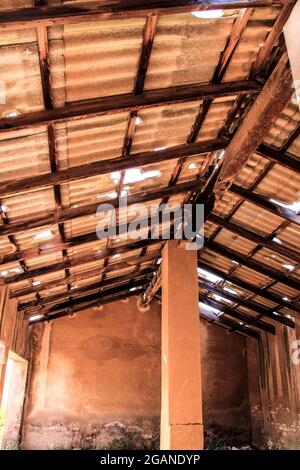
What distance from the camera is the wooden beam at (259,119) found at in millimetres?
3824

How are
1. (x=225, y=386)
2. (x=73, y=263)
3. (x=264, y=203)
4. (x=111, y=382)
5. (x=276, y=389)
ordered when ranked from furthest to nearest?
(x=225, y=386) < (x=111, y=382) < (x=276, y=389) < (x=73, y=263) < (x=264, y=203)

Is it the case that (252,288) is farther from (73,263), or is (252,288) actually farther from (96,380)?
(96,380)

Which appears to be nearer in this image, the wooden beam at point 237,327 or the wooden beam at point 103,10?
the wooden beam at point 103,10

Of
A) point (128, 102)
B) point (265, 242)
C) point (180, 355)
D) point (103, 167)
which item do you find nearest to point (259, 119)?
point (128, 102)

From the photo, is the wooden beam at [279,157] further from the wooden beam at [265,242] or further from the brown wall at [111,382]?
the brown wall at [111,382]

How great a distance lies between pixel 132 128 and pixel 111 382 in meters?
9.89

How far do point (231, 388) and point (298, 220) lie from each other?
8.74m

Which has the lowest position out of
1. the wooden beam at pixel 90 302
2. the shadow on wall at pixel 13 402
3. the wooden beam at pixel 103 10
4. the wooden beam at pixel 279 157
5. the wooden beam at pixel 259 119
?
the shadow on wall at pixel 13 402

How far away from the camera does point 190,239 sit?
8242 mm

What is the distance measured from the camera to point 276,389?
11797mm

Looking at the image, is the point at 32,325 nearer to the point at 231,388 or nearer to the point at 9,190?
the point at 231,388

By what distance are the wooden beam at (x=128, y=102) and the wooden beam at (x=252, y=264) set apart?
193 inches

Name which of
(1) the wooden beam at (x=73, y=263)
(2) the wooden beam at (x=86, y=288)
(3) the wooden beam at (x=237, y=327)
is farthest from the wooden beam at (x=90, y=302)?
(1) the wooden beam at (x=73, y=263)

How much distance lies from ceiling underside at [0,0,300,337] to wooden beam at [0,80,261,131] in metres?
0.01
